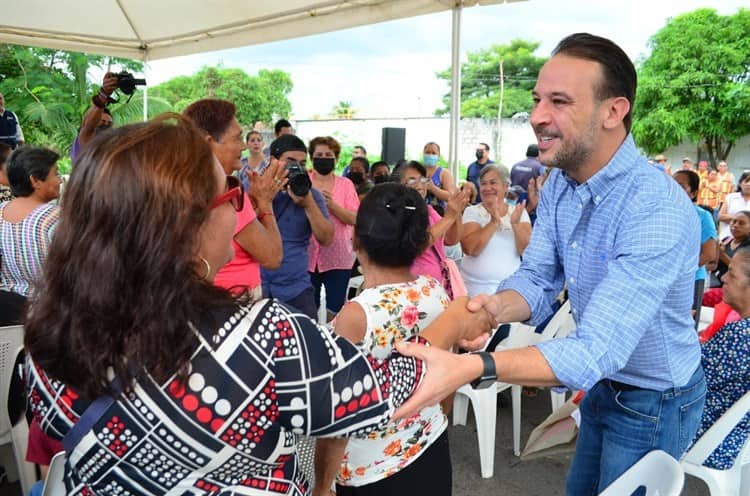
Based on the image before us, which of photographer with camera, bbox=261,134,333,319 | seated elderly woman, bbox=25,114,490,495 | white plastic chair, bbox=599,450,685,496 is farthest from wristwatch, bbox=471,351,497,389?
photographer with camera, bbox=261,134,333,319

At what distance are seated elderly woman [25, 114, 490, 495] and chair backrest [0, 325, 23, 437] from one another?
1770mm

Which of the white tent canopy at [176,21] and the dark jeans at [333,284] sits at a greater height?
the white tent canopy at [176,21]

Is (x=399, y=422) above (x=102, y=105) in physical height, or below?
below

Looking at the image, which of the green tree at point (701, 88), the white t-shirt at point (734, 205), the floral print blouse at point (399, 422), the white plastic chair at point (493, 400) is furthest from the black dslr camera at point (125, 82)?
the green tree at point (701, 88)

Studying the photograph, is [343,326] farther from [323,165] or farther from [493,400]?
[323,165]

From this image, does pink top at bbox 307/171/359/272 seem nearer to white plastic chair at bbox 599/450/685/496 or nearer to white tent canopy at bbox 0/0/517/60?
white tent canopy at bbox 0/0/517/60

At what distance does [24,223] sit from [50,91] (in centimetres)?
1852

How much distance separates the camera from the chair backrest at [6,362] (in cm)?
238

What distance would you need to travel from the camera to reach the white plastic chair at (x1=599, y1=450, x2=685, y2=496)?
1310 mm

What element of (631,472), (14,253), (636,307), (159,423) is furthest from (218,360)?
(14,253)

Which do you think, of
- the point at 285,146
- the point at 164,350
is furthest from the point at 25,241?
the point at 164,350

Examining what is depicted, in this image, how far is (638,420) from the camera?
150cm

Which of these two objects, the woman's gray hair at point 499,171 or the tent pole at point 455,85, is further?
the tent pole at point 455,85

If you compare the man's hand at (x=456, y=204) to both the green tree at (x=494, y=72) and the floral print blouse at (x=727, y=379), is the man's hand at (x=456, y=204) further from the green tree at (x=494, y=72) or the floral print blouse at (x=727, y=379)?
the green tree at (x=494, y=72)
